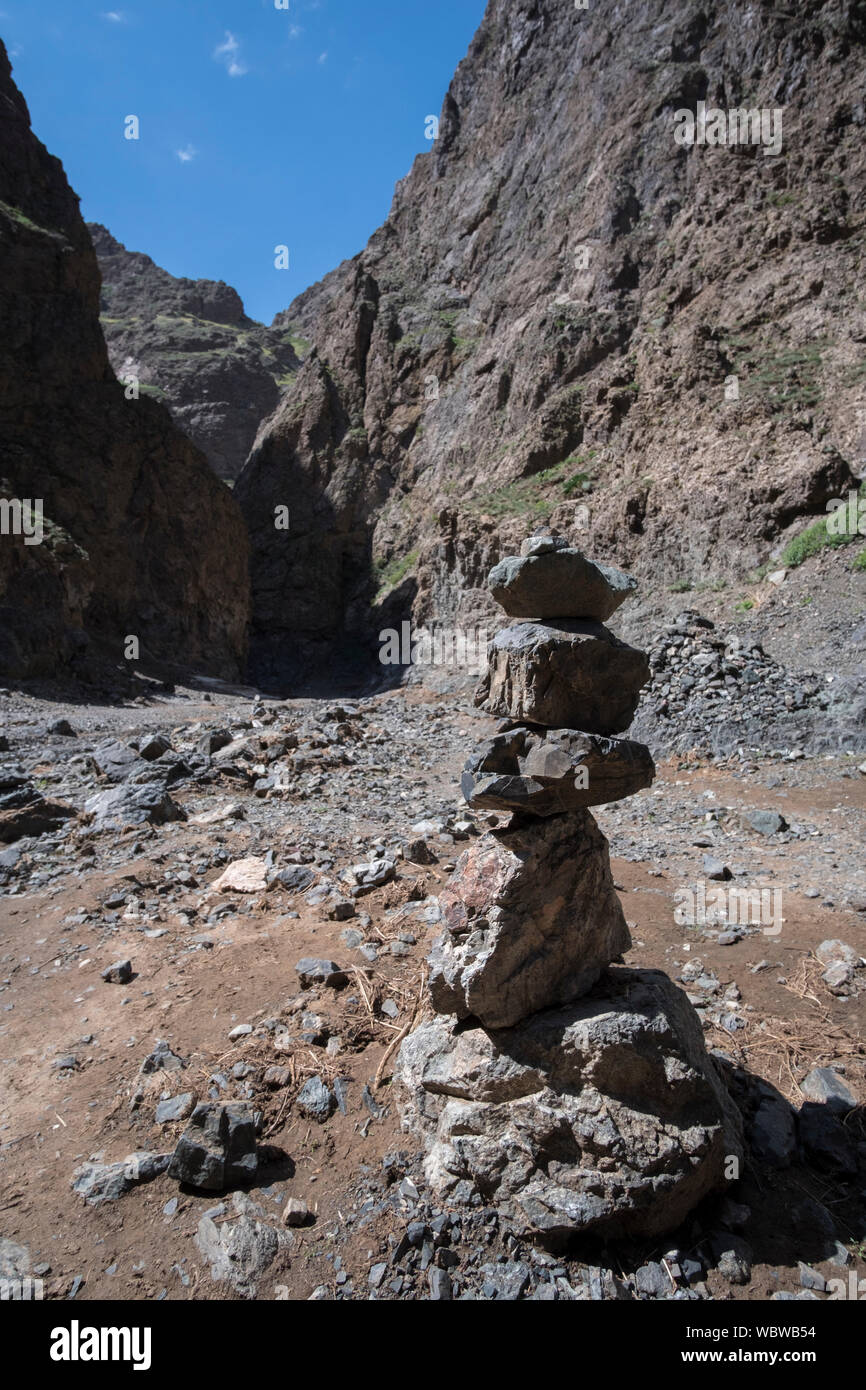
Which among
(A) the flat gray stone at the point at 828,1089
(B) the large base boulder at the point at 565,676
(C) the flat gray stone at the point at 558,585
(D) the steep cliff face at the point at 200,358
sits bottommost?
(A) the flat gray stone at the point at 828,1089

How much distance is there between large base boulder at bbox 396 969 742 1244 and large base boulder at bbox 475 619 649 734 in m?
1.45

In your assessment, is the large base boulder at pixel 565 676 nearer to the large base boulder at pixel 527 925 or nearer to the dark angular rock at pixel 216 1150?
the large base boulder at pixel 527 925

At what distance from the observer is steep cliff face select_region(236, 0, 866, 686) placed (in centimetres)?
1688

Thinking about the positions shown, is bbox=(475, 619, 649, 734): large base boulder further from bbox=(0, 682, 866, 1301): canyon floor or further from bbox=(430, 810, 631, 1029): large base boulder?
bbox=(0, 682, 866, 1301): canyon floor

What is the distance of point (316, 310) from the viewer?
7994 centimetres

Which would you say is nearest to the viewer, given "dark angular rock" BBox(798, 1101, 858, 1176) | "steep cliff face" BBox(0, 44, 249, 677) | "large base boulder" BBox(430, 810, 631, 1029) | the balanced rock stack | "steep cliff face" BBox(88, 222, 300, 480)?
the balanced rock stack

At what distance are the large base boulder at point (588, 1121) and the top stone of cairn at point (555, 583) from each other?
2033mm

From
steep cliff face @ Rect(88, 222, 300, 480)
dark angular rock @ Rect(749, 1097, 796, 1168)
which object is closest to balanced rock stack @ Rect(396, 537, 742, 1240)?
dark angular rock @ Rect(749, 1097, 796, 1168)

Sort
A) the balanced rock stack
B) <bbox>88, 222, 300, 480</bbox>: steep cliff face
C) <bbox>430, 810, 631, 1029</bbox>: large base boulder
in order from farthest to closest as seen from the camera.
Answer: <bbox>88, 222, 300, 480</bbox>: steep cliff face → <bbox>430, 810, 631, 1029</bbox>: large base boulder → the balanced rock stack

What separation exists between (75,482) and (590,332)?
19.6 m

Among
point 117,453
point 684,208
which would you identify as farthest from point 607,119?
point 117,453

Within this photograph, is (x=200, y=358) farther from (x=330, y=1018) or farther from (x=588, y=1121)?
(x=588, y=1121)

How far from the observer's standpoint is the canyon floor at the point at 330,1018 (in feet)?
9.27

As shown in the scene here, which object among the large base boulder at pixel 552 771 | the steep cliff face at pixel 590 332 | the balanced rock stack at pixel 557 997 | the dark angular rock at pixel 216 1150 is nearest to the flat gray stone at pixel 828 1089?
the balanced rock stack at pixel 557 997
